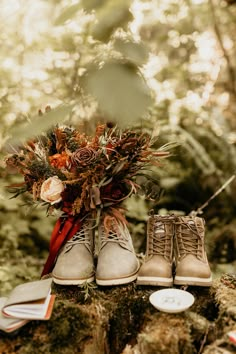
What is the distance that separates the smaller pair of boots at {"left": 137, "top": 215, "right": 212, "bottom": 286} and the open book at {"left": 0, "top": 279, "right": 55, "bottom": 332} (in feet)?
1.17

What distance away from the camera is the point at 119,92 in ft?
1.23

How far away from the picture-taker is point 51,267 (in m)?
1.52

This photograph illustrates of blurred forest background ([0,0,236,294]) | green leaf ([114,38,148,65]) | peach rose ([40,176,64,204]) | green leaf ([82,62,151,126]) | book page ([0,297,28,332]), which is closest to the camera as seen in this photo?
green leaf ([82,62,151,126])

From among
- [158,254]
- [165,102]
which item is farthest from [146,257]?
[165,102]

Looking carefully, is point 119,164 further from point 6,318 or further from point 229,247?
point 229,247

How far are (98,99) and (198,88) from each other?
140 inches

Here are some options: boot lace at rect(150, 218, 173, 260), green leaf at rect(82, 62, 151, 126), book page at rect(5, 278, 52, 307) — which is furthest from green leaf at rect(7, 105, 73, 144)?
boot lace at rect(150, 218, 173, 260)

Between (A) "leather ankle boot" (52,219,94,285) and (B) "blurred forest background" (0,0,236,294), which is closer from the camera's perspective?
(A) "leather ankle boot" (52,219,94,285)

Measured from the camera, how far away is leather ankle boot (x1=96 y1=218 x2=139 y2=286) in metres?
1.34

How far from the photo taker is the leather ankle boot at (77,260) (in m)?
1.34

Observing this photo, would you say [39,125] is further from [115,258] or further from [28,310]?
[115,258]

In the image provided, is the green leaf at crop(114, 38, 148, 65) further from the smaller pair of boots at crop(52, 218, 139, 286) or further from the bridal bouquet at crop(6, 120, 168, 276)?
the smaller pair of boots at crop(52, 218, 139, 286)

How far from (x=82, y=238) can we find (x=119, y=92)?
1109mm

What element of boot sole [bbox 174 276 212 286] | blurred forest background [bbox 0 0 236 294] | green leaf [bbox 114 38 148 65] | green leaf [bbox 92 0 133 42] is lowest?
boot sole [bbox 174 276 212 286]
